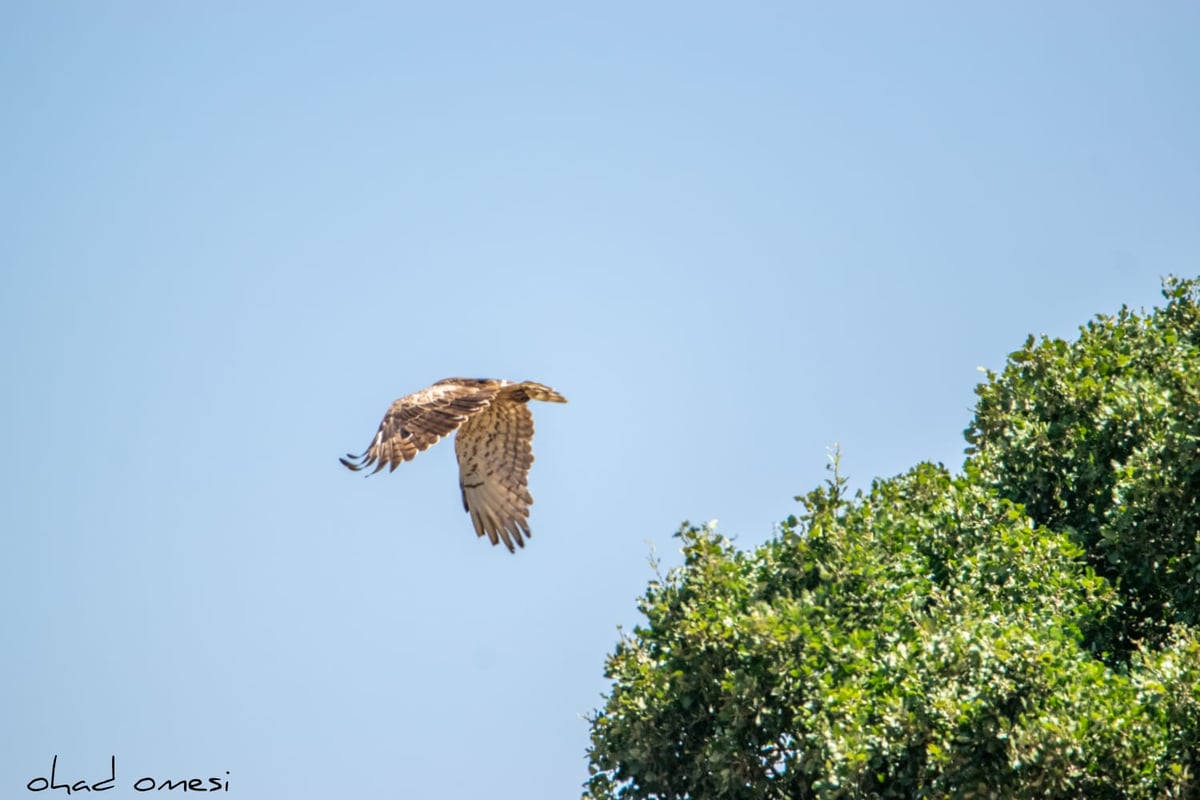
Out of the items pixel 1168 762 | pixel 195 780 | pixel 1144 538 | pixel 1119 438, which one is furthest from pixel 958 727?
pixel 195 780

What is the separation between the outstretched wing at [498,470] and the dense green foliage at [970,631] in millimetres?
2839

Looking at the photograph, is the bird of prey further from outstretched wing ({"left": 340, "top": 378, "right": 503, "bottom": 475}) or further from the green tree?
the green tree

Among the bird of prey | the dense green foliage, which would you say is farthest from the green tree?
the bird of prey

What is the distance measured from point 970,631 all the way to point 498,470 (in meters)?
7.69

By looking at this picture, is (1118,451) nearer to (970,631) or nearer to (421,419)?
(970,631)

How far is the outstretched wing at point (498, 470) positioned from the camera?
25.0 metres

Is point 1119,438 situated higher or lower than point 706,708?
higher

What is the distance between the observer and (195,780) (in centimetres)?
2517

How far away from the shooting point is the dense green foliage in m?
19.3

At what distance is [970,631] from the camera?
20312 millimetres

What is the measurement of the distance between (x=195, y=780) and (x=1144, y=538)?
1357 centimetres

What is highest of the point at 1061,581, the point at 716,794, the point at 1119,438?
the point at 1119,438

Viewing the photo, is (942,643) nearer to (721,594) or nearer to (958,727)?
(958,727)

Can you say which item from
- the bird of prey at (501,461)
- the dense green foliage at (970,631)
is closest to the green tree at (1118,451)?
the dense green foliage at (970,631)
